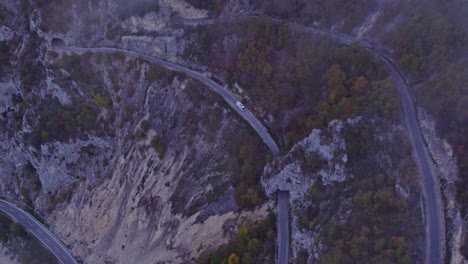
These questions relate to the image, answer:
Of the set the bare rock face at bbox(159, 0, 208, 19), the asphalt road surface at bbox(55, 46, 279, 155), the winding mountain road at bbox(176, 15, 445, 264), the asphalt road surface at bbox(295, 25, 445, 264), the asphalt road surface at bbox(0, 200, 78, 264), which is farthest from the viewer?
the bare rock face at bbox(159, 0, 208, 19)

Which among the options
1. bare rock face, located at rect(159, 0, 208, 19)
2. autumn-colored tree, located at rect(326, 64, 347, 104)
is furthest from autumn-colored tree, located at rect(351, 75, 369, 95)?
bare rock face, located at rect(159, 0, 208, 19)

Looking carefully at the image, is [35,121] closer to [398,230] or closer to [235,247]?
[235,247]

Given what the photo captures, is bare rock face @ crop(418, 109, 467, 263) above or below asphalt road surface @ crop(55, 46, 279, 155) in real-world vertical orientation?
below

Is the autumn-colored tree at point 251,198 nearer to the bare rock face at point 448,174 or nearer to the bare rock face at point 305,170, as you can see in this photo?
the bare rock face at point 305,170

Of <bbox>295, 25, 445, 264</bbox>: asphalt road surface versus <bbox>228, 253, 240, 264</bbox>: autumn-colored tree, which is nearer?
<bbox>295, 25, 445, 264</bbox>: asphalt road surface

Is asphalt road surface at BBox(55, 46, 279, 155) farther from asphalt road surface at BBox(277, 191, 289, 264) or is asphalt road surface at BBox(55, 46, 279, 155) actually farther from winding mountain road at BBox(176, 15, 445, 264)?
winding mountain road at BBox(176, 15, 445, 264)

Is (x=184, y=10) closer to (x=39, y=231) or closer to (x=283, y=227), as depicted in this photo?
(x=283, y=227)

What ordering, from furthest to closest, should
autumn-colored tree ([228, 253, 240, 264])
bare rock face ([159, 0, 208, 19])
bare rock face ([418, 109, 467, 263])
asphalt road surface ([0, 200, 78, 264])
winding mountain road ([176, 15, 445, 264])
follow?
bare rock face ([159, 0, 208, 19]), asphalt road surface ([0, 200, 78, 264]), autumn-colored tree ([228, 253, 240, 264]), winding mountain road ([176, 15, 445, 264]), bare rock face ([418, 109, 467, 263])
